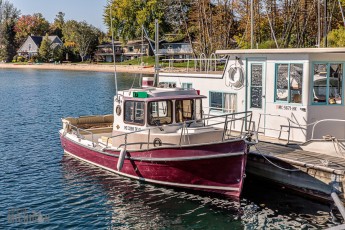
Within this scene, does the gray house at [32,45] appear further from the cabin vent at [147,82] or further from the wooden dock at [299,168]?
the wooden dock at [299,168]

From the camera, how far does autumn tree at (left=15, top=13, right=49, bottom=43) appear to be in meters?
155

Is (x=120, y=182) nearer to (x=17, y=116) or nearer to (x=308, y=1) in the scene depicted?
(x=17, y=116)

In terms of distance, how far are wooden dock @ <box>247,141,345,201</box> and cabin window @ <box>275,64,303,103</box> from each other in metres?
1.97

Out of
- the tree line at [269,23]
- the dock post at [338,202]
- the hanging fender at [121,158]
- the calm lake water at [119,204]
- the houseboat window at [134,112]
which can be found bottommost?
the calm lake water at [119,204]

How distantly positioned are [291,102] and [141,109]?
5.86 meters

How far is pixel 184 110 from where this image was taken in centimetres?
1800

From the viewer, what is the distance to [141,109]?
1777cm

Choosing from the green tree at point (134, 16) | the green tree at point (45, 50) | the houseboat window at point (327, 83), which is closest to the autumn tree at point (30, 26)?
the green tree at point (45, 50)

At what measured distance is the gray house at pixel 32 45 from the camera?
474 ft

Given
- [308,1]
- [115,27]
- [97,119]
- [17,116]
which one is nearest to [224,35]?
[308,1]

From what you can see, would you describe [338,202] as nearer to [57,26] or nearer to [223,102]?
[223,102]

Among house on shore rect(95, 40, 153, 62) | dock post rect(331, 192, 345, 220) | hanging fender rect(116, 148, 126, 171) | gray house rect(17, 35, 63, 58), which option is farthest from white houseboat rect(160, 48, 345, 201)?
gray house rect(17, 35, 63, 58)

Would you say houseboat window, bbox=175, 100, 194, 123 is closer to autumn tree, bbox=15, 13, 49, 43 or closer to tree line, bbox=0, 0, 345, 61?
tree line, bbox=0, 0, 345, 61

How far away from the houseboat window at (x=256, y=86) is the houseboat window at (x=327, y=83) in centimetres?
236
